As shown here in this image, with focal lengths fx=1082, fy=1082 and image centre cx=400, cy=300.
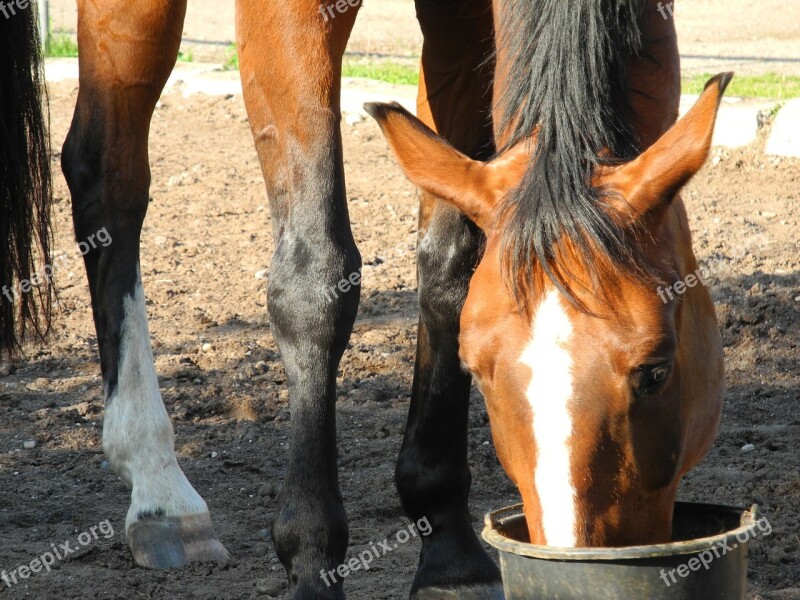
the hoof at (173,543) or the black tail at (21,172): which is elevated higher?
the black tail at (21,172)

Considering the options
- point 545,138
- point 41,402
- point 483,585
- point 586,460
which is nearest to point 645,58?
point 545,138

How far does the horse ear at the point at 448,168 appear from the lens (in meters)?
2.00

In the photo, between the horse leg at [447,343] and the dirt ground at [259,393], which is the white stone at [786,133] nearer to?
the dirt ground at [259,393]

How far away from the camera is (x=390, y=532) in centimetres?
319

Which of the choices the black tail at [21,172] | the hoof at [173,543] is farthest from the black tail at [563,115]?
the black tail at [21,172]

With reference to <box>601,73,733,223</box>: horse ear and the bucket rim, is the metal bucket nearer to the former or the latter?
the bucket rim

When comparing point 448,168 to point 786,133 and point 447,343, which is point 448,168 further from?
point 786,133

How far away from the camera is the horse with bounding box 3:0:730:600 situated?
179 centimetres

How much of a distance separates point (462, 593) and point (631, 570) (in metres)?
1.12

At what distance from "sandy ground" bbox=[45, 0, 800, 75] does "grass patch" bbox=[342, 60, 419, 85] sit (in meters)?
1.22

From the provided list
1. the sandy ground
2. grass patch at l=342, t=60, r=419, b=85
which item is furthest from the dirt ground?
the sandy ground

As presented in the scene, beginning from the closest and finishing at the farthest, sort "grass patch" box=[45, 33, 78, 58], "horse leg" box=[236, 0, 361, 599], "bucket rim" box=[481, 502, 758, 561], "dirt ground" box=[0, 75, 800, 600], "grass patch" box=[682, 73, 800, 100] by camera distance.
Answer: "bucket rim" box=[481, 502, 758, 561] → "horse leg" box=[236, 0, 361, 599] → "dirt ground" box=[0, 75, 800, 600] → "grass patch" box=[682, 73, 800, 100] → "grass patch" box=[45, 33, 78, 58]

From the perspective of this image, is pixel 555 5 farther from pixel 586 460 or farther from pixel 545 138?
pixel 586 460

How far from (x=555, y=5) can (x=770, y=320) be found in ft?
8.93
